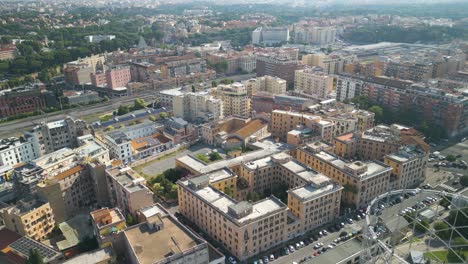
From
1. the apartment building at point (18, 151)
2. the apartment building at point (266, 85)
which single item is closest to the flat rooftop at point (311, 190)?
the apartment building at point (18, 151)

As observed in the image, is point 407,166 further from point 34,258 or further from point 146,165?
point 34,258

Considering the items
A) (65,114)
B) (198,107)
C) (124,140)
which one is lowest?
(65,114)

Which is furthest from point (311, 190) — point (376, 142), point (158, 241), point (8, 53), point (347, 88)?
point (8, 53)

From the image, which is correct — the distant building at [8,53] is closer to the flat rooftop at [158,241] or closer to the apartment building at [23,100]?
the apartment building at [23,100]

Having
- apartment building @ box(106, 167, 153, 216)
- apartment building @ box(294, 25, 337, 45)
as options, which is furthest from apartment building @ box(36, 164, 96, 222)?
apartment building @ box(294, 25, 337, 45)

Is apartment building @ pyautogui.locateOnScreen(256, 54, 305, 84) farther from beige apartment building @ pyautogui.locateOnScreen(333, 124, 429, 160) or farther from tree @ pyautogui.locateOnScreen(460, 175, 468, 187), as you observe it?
tree @ pyautogui.locateOnScreen(460, 175, 468, 187)

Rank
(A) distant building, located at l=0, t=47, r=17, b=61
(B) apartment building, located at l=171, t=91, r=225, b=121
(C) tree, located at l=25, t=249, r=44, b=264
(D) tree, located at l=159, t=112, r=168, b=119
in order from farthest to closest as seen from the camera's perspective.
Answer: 1. (A) distant building, located at l=0, t=47, r=17, b=61
2. (D) tree, located at l=159, t=112, r=168, b=119
3. (B) apartment building, located at l=171, t=91, r=225, b=121
4. (C) tree, located at l=25, t=249, r=44, b=264

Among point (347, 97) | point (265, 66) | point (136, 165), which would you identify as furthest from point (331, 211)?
point (265, 66)
